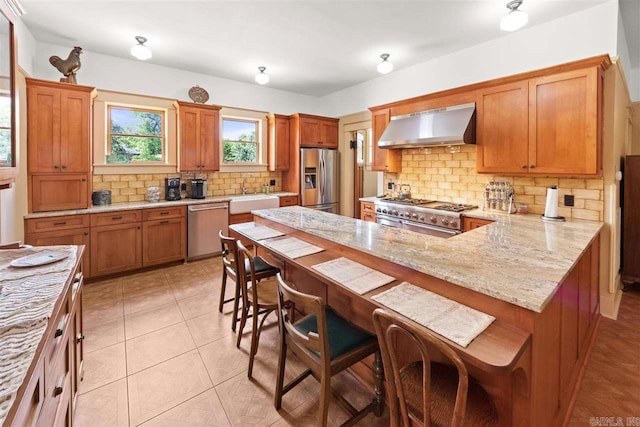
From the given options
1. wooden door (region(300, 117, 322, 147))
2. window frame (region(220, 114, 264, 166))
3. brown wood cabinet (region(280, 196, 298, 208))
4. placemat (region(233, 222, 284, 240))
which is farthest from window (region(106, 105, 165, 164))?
placemat (region(233, 222, 284, 240))

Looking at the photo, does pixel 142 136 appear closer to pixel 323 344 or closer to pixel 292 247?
pixel 292 247

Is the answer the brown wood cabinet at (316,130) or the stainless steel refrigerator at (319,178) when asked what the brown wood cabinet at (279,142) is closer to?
the brown wood cabinet at (316,130)

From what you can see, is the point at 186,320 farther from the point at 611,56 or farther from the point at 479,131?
the point at 611,56

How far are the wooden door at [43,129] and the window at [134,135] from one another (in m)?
0.82

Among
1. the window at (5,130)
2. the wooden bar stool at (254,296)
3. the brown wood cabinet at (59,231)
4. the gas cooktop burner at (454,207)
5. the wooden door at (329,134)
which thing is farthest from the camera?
the wooden door at (329,134)

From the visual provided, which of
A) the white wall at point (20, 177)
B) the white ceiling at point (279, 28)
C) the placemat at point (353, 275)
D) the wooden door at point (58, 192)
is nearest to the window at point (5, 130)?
the placemat at point (353, 275)

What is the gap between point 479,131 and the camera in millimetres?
3613

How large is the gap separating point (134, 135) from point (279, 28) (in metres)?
2.73

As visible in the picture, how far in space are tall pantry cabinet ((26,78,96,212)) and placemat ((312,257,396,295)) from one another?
358cm

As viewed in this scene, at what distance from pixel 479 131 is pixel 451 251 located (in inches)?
96.1

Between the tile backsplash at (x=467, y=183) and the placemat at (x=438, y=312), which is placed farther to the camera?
the tile backsplash at (x=467, y=183)

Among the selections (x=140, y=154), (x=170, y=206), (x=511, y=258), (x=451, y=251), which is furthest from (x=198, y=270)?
(x=511, y=258)

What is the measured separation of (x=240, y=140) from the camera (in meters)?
5.64

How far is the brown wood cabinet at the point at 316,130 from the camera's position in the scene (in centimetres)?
569
